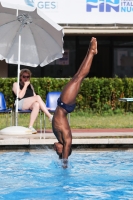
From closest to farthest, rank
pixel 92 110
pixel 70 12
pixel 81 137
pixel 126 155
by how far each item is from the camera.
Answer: pixel 126 155 < pixel 81 137 < pixel 92 110 < pixel 70 12

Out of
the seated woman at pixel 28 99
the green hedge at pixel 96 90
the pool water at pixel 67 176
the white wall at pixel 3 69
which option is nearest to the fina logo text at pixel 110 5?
the green hedge at pixel 96 90

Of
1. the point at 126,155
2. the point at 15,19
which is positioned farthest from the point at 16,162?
the point at 15,19

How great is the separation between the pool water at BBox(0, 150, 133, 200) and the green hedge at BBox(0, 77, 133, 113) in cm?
812

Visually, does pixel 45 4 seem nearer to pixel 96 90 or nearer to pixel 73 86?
pixel 96 90

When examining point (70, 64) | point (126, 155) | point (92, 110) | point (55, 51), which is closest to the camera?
point (126, 155)

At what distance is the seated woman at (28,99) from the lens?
11586 mm

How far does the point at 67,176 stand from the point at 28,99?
430 centimetres

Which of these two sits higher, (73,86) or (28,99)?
Result: (73,86)

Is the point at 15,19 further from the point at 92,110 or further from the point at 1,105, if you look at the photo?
the point at 92,110

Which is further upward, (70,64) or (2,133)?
(70,64)

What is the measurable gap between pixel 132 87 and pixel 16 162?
31.3 ft

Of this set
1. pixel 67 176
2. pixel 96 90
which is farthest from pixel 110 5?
pixel 67 176

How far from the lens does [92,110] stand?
18000mm

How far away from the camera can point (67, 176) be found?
775 centimetres
